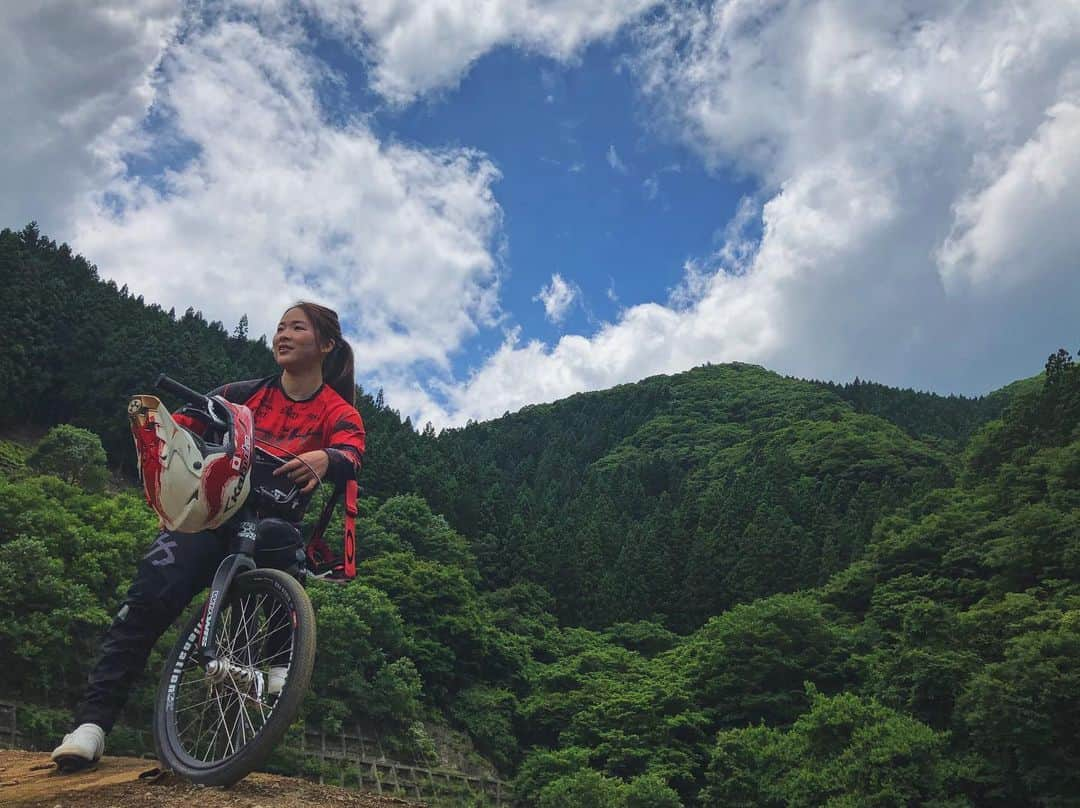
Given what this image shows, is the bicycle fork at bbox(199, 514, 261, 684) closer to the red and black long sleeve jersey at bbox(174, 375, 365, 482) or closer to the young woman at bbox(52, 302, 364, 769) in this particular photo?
the young woman at bbox(52, 302, 364, 769)

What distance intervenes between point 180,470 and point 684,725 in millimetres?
36007

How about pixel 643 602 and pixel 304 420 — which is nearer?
pixel 304 420

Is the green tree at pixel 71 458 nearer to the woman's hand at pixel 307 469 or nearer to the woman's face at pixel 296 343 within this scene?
the woman's face at pixel 296 343

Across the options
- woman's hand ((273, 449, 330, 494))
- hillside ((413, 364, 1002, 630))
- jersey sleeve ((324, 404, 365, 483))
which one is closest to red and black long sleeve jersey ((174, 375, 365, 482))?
jersey sleeve ((324, 404, 365, 483))

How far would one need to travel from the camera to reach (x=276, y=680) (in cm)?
448

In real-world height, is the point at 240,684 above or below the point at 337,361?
below

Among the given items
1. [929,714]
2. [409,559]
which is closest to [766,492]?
[409,559]

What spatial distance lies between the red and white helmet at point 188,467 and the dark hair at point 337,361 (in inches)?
45.3

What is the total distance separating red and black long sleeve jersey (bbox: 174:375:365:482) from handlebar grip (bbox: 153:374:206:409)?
46cm

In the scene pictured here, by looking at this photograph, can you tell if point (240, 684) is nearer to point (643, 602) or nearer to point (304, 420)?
point (304, 420)

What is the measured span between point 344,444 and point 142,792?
7.53ft

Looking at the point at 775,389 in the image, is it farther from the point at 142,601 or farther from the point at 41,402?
the point at 142,601

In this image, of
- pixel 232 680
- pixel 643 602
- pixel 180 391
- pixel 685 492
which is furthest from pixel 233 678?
pixel 685 492

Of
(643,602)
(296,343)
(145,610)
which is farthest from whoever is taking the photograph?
(643,602)
